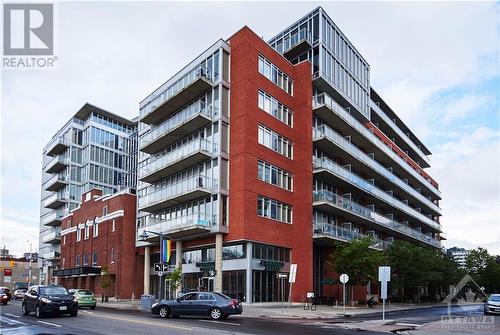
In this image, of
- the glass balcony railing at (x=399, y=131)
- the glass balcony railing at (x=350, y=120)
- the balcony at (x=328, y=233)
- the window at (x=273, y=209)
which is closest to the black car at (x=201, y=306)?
the window at (x=273, y=209)

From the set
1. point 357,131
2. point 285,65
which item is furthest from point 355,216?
point 285,65

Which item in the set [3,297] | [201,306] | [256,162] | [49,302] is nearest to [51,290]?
[49,302]

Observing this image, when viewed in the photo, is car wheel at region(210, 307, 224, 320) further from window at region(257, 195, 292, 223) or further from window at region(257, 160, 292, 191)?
window at region(257, 160, 292, 191)

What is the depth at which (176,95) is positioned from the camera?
4522 cm

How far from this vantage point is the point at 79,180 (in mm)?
80812

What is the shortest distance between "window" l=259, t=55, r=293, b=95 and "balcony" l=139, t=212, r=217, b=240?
12.8 m

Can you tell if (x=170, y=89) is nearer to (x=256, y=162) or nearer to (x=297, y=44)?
(x=297, y=44)

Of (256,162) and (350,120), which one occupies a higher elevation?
(350,120)

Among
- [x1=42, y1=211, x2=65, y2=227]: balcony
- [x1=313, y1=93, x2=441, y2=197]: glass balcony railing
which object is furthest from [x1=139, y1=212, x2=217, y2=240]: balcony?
[x1=42, y1=211, x2=65, y2=227]: balcony

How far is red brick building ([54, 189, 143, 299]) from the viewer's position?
5362 centimetres

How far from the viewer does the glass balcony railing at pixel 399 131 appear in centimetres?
6660

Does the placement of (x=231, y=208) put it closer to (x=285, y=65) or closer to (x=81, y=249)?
(x=285, y=65)

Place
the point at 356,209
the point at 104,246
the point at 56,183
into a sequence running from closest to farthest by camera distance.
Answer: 1. the point at 356,209
2. the point at 104,246
3. the point at 56,183

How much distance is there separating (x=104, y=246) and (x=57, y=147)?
33.5 meters
